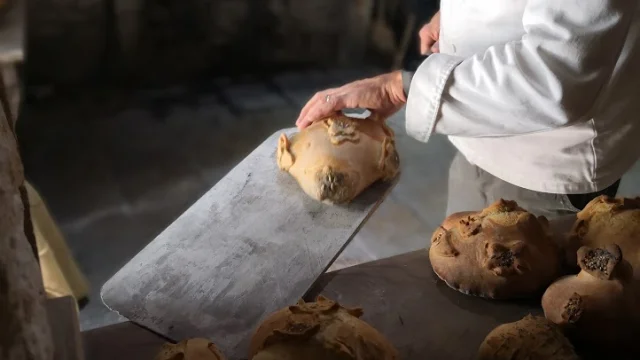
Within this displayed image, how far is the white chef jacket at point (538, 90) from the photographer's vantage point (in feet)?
3.23

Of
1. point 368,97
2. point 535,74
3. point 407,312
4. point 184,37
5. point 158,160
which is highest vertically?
point 535,74

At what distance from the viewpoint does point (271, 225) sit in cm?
116

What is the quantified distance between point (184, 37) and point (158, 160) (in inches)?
27.1

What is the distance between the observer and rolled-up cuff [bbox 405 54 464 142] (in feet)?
3.55

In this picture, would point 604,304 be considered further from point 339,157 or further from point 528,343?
point 339,157

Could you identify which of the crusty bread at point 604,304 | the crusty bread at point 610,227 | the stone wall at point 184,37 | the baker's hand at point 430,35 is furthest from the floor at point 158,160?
the crusty bread at point 604,304

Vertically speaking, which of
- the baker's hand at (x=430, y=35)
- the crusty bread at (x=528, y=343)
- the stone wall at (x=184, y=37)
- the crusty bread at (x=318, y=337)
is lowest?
the stone wall at (x=184, y=37)

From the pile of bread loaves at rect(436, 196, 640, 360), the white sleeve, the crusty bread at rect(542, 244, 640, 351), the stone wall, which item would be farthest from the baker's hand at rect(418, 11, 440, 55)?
the stone wall

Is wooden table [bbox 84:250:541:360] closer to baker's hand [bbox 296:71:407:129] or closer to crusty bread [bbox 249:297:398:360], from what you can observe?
crusty bread [bbox 249:297:398:360]

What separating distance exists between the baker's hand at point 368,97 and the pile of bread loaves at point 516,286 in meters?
0.12

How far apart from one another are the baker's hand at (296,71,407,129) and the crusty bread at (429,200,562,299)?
0.98ft

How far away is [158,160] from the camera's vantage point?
2.80 metres

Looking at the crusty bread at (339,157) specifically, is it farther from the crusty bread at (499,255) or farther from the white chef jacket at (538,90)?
the crusty bread at (499,255)

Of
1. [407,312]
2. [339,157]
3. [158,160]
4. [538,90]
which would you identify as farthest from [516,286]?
[158,160]
